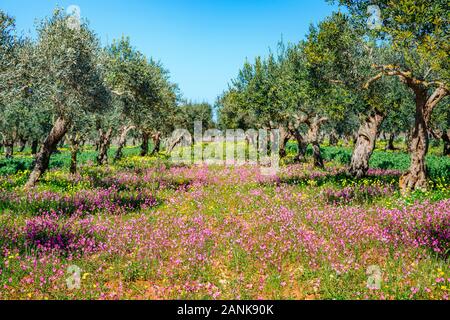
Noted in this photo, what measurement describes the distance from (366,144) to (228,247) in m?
14.3

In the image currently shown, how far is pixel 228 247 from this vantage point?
342 inches

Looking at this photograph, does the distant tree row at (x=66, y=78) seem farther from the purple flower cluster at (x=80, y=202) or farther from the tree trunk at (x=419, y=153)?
the tree trunk at (x=419, y=153)

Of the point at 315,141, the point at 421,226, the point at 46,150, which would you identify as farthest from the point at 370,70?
the point at 46,150

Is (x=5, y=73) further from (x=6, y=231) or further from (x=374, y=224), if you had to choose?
(x=374, y=224)

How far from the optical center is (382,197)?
13133mm

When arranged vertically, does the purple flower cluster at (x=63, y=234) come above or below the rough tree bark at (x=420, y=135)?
below

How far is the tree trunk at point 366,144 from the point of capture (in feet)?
63.6

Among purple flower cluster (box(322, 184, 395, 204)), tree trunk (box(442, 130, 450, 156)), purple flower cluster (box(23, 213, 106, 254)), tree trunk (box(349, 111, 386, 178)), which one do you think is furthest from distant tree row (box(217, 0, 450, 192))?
tree trunk (box(442, 130, 450, 156))

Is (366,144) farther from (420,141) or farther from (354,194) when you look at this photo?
(354,194)

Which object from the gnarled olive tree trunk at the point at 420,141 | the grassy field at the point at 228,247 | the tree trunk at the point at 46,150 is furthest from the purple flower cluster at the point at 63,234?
the gnarled olive tree trunk at the point at 420,141

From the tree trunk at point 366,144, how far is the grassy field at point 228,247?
5889 millimetres

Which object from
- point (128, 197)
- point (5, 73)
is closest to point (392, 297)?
point (128, 197)

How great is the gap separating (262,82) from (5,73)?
790 inches
